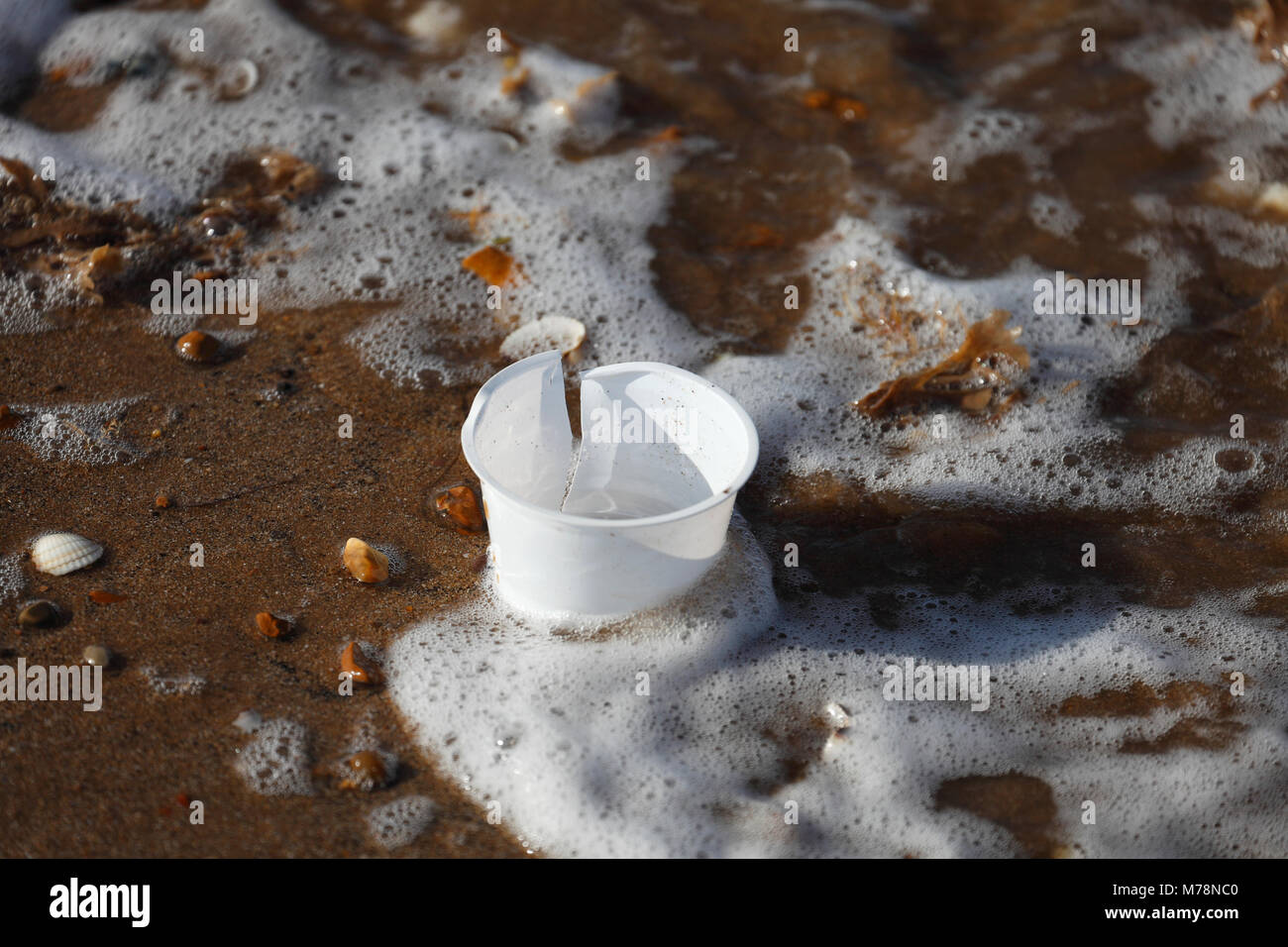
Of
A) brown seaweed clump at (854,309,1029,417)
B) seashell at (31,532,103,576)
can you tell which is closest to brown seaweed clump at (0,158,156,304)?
seashell at (31,532,103,576)

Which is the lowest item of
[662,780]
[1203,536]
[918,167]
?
[662,780]

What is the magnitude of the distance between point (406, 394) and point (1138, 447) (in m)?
2.31

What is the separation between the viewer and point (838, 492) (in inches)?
134

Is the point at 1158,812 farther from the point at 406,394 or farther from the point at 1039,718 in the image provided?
the point at 406,394

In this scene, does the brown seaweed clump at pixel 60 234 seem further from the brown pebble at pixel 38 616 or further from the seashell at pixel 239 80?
the brown pebble at pixel 38 616

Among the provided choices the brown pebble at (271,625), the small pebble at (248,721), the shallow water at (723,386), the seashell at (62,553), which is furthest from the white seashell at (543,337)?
the small pebble at (248,721)

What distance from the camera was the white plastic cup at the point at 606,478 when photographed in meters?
2.66

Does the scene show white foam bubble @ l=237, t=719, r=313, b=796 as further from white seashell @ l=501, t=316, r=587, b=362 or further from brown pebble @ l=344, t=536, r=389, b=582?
white seashell @ l=501, t=316, r=587, b=362

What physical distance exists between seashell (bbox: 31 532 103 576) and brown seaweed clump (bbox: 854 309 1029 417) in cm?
229

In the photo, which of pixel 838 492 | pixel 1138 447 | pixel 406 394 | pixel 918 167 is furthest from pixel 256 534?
pixel 918 167

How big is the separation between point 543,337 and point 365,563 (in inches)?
45.4

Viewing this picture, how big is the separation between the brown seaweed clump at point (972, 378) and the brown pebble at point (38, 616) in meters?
2.39

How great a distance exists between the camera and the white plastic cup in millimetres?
2664

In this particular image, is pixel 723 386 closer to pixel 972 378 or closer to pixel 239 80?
pixel 972 378
